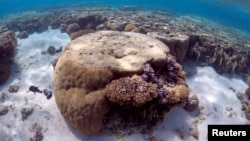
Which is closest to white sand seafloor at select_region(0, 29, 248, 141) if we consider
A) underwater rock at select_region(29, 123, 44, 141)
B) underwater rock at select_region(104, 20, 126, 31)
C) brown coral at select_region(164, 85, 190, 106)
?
underwater rock at select_region(29, 123, 44, 141)

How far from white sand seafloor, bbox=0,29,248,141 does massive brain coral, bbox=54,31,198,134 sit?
696 mm

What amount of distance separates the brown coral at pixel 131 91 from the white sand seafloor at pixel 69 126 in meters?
1.32

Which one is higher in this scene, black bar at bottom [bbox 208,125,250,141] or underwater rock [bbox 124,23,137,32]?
underwater rock [bbox 124,23,137,32]

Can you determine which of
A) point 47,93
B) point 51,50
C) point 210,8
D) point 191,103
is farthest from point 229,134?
point 210,8

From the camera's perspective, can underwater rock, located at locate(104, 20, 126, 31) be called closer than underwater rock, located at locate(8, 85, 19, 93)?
No

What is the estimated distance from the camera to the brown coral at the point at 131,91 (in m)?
6.03

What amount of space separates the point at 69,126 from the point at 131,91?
252 centimetres

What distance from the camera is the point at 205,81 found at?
32.0 feet

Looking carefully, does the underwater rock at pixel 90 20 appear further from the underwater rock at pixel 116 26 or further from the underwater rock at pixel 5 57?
the underwater rock at pixel 5 57

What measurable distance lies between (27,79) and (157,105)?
5.84m

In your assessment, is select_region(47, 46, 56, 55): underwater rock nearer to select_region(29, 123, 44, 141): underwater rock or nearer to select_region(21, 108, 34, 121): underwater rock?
select_region(21, 108, 34, 121): underwater rock

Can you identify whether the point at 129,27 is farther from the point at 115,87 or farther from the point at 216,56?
the point at 115,87

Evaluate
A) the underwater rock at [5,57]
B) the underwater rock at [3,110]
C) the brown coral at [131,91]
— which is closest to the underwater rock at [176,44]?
the brown coral at [131,91]

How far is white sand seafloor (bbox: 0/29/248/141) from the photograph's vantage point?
7.21 metres
